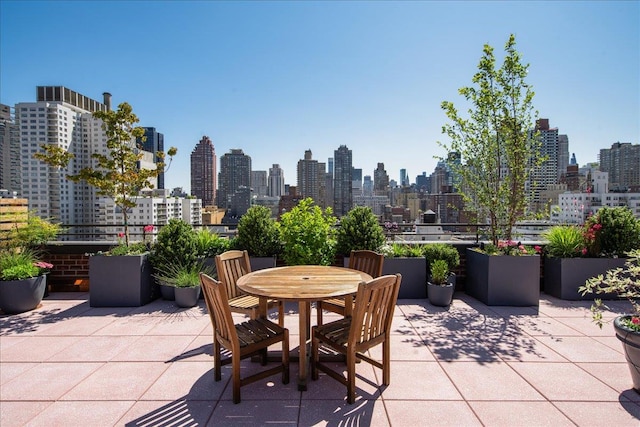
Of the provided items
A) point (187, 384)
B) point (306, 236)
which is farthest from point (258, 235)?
point (187, 384)

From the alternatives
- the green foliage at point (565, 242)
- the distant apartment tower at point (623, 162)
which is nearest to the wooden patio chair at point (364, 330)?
the green foliage at point (565, 242)

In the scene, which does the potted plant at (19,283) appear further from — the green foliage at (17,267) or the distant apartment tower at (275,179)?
the distant apartment tower at (275,179)

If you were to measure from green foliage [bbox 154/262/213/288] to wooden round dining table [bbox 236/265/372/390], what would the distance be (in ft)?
6.36

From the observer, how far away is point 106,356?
3.18 m

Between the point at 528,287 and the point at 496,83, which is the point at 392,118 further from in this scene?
the point at 528,287

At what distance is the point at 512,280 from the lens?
4.80m

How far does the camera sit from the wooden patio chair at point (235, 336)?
229 cm

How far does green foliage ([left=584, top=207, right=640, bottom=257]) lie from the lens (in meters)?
5.18

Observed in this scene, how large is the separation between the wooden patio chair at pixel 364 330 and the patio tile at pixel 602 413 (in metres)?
1.26

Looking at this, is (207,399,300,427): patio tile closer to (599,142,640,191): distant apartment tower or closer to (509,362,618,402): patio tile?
(509,362,618,402): patio tile

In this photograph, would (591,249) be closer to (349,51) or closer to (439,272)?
(439,272)

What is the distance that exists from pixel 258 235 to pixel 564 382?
422 centimetres

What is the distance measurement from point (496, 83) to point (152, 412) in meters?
6.20

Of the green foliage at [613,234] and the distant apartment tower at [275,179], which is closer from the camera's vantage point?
the green foliage at [613,234]
